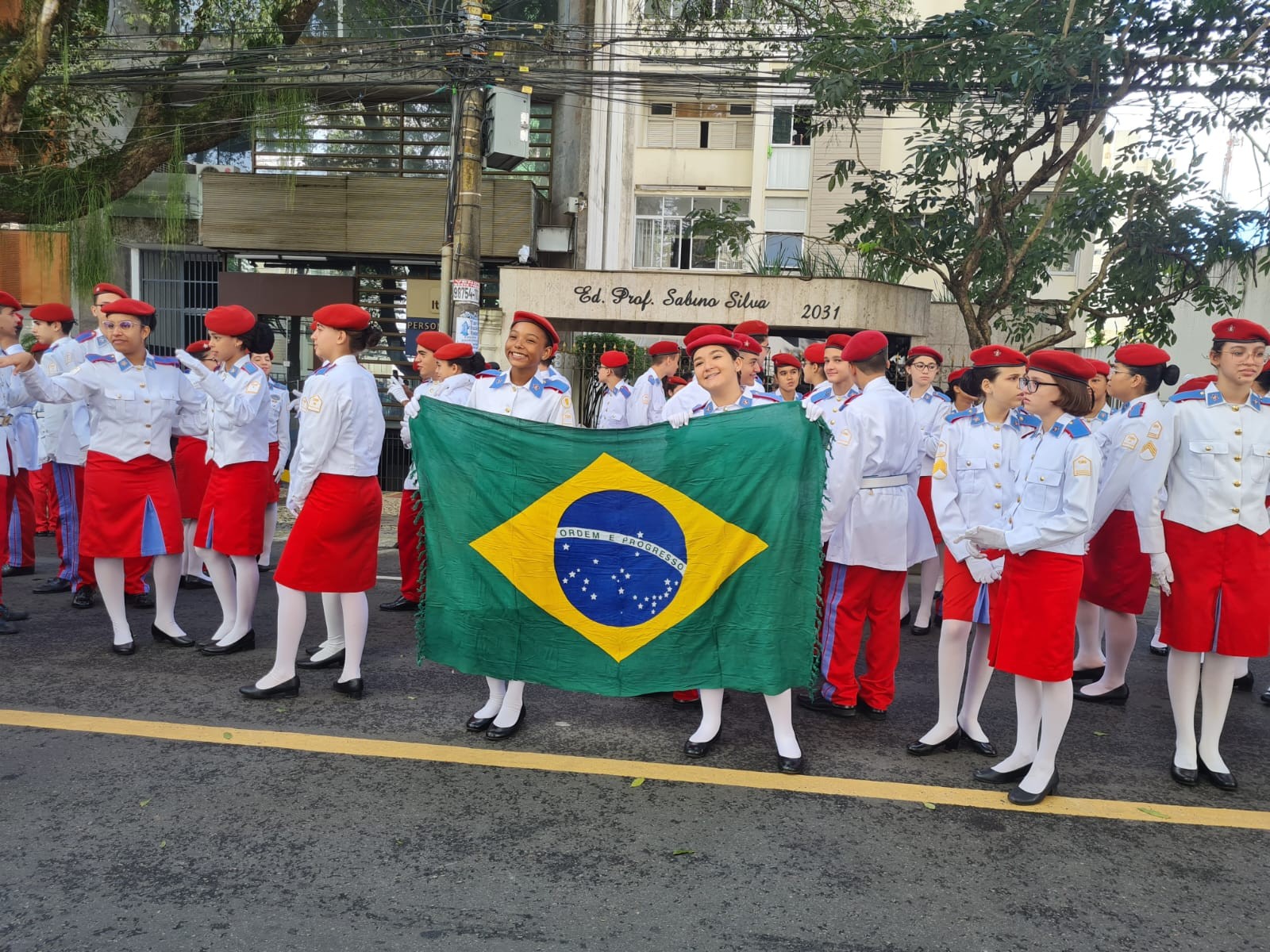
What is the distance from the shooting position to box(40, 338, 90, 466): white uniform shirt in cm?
721

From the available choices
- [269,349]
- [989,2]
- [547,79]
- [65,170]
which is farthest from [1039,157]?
[269,349]

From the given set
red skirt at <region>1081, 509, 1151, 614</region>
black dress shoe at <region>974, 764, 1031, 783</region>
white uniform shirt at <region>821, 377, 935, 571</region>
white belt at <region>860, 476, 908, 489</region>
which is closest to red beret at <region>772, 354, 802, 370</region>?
red skirt at <region>1081, 509, 1151, 614</region>

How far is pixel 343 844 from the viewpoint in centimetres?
335

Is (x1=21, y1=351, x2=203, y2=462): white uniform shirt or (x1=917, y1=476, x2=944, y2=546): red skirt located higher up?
(x1=21, y1=351, x2=203, y2=462): white uniform shirt

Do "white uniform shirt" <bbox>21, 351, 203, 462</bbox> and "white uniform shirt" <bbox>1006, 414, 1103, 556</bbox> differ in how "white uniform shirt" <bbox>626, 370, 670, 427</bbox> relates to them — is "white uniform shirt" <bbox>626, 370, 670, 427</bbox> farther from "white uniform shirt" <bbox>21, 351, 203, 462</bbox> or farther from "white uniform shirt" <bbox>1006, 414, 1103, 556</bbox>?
"white uniform shirt" <bbox>1006, 414, 1103, 556</bbox>

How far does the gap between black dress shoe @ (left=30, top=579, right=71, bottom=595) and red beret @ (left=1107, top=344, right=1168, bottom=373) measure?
24.2ft

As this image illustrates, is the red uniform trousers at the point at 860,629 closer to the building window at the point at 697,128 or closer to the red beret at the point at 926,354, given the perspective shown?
the red beret at the point at 926,354

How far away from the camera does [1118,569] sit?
5.55 meters

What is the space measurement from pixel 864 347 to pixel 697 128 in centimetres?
1946

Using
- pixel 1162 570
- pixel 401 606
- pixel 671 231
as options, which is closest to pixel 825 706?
pixel 1162 570

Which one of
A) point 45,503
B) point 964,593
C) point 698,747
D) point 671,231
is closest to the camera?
point 698,747

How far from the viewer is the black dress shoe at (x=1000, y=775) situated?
4.09m

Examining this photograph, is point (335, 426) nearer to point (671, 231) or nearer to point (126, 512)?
point (126, 512)

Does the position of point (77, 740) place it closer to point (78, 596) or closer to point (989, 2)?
point (78, 596)
